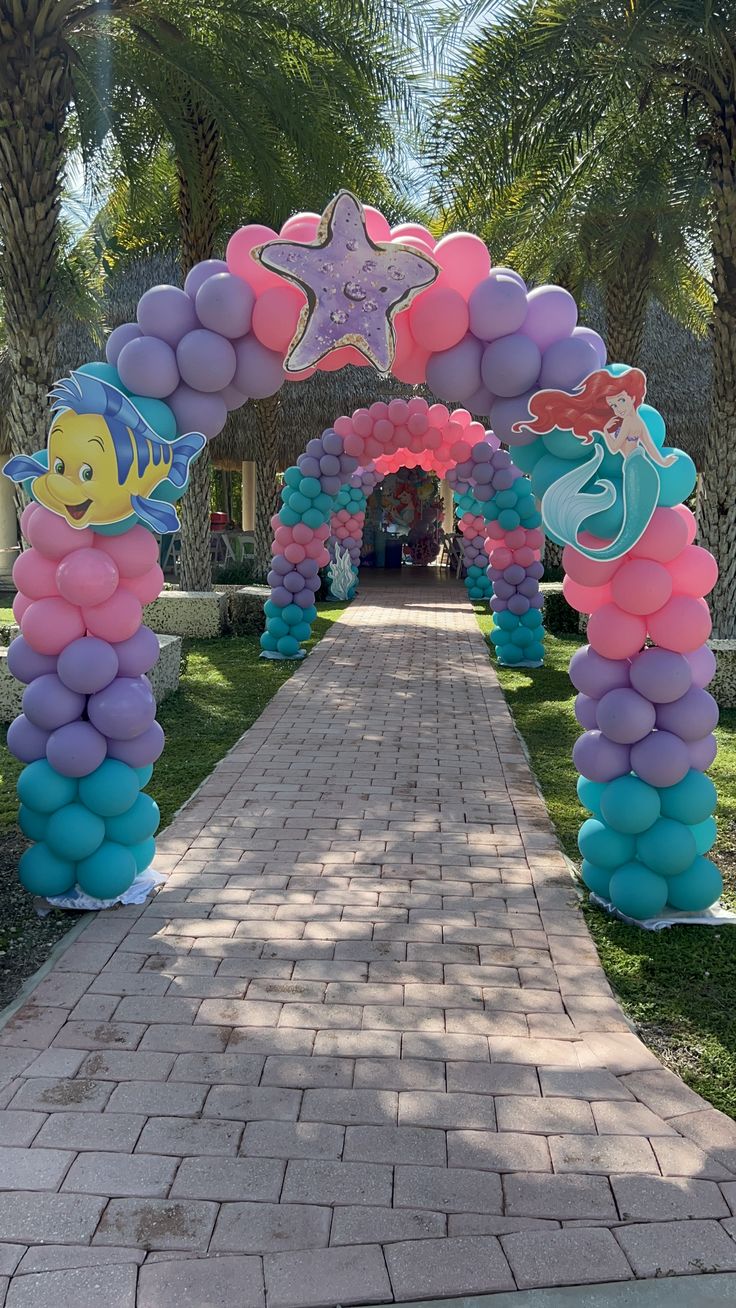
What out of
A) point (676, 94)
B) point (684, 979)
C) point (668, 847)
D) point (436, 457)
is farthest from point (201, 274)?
point (436, 457)

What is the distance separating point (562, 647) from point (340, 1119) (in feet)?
32.2

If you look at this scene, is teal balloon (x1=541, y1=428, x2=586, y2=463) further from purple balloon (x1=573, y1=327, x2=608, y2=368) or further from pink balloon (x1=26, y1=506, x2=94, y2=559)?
pink balloon (x1=26, y1=506, x2=94, y2=559)

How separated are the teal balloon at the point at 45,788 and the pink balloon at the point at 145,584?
33.8 inches

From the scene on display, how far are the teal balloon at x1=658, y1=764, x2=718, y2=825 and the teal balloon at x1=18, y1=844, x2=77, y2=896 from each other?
2663mm

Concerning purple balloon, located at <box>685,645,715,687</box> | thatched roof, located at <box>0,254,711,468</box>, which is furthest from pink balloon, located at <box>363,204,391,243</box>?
thatched roof, located at <box>0,254,711,468</box>

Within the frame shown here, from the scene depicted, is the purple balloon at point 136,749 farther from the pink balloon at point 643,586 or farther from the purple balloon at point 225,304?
the pink balloon at point 643,586

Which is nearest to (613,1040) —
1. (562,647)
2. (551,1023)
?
(551,1023)

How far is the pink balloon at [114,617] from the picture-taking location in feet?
14.4

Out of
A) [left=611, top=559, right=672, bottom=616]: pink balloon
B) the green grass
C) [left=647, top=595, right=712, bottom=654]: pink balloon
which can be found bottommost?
the green grass

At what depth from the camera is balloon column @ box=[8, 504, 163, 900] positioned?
4312 millimetres

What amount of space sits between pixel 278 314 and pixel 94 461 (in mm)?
1006

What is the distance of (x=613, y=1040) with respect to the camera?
11.4 feet

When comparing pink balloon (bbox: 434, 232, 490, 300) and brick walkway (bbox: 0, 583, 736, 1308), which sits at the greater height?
pink balloon (bbox: 434, 232, 490, 300)

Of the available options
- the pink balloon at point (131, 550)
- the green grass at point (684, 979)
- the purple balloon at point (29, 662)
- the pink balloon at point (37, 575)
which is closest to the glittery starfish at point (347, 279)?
the pink balloon at point (131, 550)
